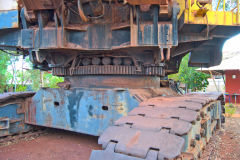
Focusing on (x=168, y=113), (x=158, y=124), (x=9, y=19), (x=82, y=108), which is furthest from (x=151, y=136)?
(x=9, y=19)

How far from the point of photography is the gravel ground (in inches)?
129

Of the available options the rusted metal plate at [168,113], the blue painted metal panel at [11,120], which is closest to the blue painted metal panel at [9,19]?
the blue painted metal panel at [11,120]

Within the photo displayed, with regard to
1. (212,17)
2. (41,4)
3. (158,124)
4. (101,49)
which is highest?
(41,4)

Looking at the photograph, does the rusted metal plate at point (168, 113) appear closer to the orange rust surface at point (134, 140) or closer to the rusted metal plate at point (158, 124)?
the rusted metal plate at point (158, 124)

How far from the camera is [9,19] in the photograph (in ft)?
12.9

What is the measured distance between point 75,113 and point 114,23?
1734mm

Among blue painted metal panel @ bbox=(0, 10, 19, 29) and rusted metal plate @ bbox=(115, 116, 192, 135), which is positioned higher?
blue painted metal panel @ bbox=(0, 10, 19, 29)

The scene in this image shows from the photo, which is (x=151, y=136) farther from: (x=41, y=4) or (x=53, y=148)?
(x=41, y=4)

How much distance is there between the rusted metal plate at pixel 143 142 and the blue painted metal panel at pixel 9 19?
3.10m

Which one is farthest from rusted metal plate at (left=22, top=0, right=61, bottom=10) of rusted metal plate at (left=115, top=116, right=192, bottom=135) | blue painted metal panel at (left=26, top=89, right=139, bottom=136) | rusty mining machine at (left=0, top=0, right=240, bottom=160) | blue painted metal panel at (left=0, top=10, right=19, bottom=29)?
rusted metal plate at (left=115, top=116, right=192, bottom=135)

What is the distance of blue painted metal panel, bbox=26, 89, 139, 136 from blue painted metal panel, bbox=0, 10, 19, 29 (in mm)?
1375

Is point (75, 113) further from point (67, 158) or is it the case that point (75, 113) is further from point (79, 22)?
point (79, 22)

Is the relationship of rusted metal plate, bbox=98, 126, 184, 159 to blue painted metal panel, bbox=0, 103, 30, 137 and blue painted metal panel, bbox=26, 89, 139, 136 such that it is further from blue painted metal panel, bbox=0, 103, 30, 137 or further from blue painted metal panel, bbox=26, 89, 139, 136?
blue painted metal panel, bbox=0, 103, 30, 137

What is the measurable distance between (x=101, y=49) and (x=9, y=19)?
1.89m
